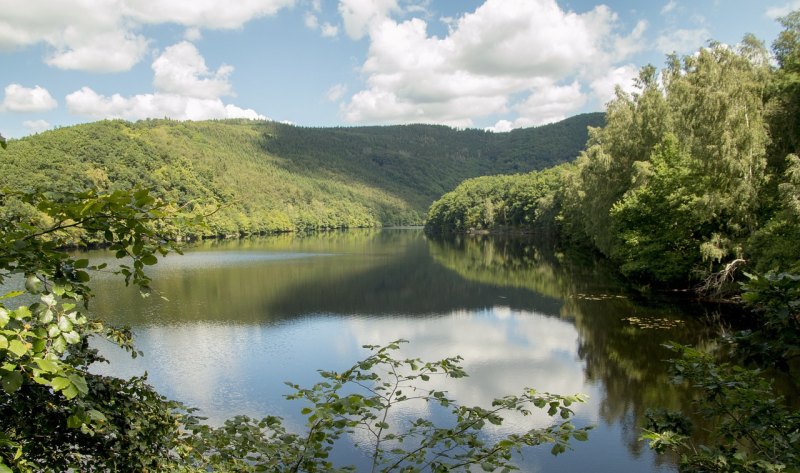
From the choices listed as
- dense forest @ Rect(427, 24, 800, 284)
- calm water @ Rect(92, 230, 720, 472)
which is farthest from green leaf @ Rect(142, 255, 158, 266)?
dense forest @ Rect(427, 24, 800, 284)

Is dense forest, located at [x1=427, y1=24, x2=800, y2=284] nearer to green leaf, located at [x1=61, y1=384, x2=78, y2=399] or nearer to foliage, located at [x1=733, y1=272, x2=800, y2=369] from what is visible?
foliage, located at [x1=733, y1=272, x2=800, y2=369]

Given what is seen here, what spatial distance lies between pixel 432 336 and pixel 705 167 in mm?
14897

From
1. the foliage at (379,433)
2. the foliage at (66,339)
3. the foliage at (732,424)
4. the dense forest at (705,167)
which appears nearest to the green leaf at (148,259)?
the foliage at (66,339)

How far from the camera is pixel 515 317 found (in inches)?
1032

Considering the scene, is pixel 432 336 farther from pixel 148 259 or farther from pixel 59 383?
pixel 59 383

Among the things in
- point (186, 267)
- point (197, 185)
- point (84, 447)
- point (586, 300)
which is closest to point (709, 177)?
point (586, 300)

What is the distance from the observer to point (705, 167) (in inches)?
945

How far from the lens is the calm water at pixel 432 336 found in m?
14.4

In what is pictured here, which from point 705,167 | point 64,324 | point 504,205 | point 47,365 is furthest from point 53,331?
point 504,205

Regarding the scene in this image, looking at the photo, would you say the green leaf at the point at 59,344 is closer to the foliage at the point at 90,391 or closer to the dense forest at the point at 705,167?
the foliage at the point at 90,391

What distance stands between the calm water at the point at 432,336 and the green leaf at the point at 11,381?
15.5 feet

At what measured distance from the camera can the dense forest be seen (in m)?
21.6

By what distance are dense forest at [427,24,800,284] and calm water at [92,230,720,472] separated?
137 inches

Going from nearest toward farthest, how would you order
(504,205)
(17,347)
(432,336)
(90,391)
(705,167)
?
(17,347) < (90,391) < (432,336) < (705,167) < (504,205)
